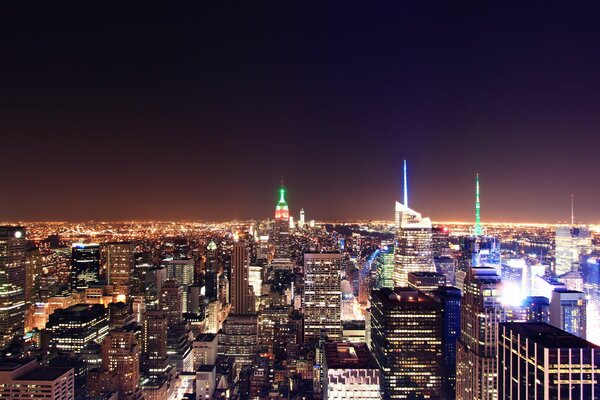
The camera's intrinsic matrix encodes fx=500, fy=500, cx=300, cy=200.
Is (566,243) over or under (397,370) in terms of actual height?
over

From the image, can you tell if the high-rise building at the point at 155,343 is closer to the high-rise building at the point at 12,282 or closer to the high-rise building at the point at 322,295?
the high-rise building at the point at 12,282

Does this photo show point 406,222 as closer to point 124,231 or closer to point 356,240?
point 356,240

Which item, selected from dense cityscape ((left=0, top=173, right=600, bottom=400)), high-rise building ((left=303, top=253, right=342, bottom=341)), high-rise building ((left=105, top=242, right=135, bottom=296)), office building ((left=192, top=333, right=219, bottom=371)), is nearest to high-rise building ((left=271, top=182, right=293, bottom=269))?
dense cityscape ((left=0, top=173, right=600, bottom=400))

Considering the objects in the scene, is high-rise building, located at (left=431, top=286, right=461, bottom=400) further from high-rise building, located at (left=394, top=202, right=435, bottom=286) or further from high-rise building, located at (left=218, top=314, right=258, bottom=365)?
high-rise building, located at (left=394, top=202, right=435, bottom=286)

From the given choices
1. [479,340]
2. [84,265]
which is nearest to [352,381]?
[479,340]

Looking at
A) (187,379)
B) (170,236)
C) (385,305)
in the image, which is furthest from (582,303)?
(170,236)

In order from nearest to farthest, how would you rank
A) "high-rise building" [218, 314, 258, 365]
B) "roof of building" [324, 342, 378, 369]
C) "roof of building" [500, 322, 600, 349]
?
1. "roof of building" [500, 322, 600, 349]
2. "roof of building" [324, 342, 378, 369]
3. "high-rise building" [218, 314, 258, 365]
